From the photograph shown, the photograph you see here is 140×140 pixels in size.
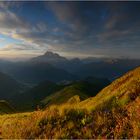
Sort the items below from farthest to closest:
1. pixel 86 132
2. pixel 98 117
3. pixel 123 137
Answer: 1. pixel 98 117
2. pixel 86 132
3. pixel 123 137

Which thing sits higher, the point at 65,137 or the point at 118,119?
the point at 118,119

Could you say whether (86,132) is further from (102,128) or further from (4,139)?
(4,139)

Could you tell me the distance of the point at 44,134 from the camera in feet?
40.7

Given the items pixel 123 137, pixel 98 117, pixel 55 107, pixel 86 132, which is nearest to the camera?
pixel 123 137

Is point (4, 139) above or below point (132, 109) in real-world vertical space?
below

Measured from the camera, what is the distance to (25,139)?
12.3 m

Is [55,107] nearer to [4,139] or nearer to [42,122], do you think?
[42,122]

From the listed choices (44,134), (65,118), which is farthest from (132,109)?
(44,134)

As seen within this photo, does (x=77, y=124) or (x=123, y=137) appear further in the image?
(x=77, y=124)

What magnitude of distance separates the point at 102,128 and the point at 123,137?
4.47 ft

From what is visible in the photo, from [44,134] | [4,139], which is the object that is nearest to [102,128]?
[44,134]

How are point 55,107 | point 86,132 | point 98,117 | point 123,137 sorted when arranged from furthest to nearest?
1. point 55,107
2. point 98,117
3. point 86,132
4. point 123,137

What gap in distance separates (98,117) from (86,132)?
1.34 m

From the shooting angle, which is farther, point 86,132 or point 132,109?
point 132,109
